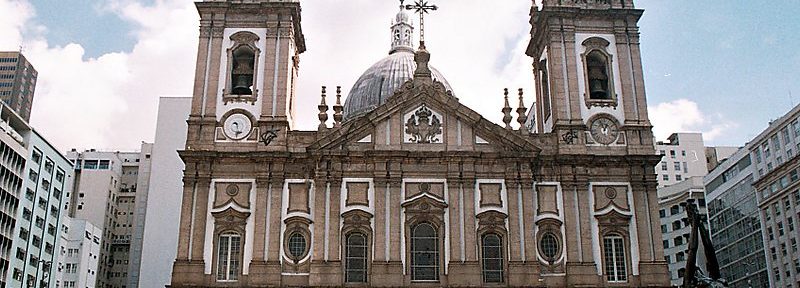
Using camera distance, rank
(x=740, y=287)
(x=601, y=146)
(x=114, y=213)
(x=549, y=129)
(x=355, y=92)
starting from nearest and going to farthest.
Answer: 1. (x=601, y=146)
2. (x=549, y=129)
3. (x=355, y=92)
4. (x=740, y=287)
5. (x=114, y=213)

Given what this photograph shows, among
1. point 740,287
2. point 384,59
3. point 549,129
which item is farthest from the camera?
point 740,287

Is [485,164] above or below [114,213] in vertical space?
below

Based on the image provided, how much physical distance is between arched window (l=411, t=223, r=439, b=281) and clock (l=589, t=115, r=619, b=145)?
7941 mm

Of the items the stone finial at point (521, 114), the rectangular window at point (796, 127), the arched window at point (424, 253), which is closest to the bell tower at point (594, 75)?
the stone finial at point (521, 114)

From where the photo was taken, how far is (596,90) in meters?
37.8

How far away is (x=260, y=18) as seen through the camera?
37969 mm

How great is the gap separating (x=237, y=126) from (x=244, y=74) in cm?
254

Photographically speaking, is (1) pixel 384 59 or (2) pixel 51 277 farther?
(2) pixel 51 277

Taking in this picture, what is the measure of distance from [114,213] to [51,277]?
24.4m

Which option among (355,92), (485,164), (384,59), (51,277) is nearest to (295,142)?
(485,164)

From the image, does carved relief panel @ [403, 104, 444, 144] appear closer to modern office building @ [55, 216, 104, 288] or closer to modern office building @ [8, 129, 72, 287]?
modern office building @ [8, 129, 72, 287]

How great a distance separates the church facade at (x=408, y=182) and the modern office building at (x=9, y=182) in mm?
26845

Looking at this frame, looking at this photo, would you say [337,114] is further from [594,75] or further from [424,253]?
[594,75]

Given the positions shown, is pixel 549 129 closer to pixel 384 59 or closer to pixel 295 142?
pixel 295 142
